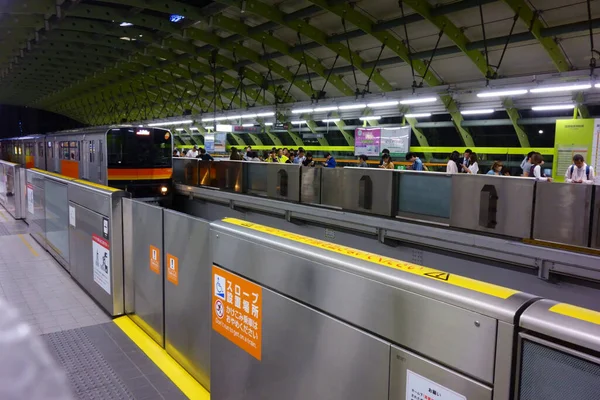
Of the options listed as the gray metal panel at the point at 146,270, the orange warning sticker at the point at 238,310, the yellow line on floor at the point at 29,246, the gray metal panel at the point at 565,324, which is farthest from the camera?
the yellow line on floor at the point at 29,246

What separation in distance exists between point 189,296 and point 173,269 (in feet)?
1.23

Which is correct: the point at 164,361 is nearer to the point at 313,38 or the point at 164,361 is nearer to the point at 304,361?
the point at 304,361

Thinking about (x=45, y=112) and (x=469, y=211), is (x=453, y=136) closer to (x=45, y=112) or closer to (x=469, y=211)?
(x=469, y=211)

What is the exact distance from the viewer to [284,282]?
89.1 inches

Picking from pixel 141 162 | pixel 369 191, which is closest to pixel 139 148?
pixel 141 162

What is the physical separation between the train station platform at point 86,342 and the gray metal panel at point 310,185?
13.7ft

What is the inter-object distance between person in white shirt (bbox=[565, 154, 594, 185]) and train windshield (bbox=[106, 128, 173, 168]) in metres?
9.75

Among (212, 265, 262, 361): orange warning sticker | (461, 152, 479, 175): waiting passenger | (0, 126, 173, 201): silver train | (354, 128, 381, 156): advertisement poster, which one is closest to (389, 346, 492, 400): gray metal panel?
(212, 265, 262, 361): orange warning sticker

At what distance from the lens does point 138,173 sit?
38.8 feet

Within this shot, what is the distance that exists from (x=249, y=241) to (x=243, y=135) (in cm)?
2486

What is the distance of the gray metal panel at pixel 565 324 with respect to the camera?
1.18 m

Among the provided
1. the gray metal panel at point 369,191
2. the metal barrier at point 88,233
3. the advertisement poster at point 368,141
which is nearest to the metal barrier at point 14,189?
the metal barrier at point 88,233

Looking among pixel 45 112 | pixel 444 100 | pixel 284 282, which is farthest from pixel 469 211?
pixel 45 112

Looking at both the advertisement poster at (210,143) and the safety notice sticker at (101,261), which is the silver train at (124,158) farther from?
the advertisement poster at (210,143)
